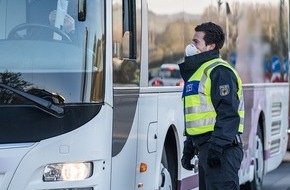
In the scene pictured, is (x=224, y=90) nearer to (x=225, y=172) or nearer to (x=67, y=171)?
(x=225, y=172)

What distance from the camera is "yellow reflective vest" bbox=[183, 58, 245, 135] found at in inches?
260

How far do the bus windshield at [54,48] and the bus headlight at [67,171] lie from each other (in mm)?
445

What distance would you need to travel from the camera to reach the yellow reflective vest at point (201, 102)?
6.59 meters

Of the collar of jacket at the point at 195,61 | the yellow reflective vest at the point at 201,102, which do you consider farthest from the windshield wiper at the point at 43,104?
the collar of jacket at the point at 195,61

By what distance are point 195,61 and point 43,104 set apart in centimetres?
142

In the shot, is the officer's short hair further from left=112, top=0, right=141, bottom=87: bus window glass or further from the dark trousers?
the dark trousers

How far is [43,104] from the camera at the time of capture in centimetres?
591

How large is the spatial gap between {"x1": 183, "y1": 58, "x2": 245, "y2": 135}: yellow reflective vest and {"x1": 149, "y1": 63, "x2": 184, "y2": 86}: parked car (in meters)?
0.87

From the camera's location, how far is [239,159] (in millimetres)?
6652

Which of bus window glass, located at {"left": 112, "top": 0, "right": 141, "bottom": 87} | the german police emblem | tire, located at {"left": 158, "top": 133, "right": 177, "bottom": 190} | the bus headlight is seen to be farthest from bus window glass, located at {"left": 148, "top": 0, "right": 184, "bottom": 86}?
the bus headlight

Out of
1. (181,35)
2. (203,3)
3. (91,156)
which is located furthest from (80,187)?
(203,3)

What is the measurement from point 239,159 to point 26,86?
178cm

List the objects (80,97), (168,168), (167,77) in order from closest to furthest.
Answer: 1. (80,97)
2. (167,77)
3. (168,168)

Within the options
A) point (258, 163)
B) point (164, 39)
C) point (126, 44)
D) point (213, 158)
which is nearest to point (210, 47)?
point (126, 44)
